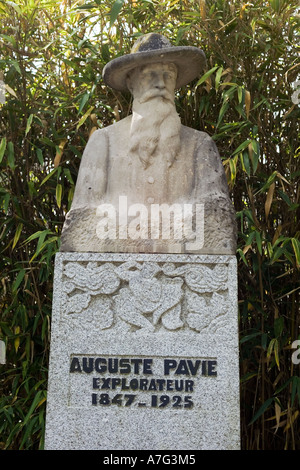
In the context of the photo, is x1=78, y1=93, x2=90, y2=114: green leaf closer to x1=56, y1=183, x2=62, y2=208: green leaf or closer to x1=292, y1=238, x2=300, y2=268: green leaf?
x1=56, y1=183, x2=62, y2=208: green leaf

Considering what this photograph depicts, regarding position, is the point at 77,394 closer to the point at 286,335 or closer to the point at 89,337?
the point at 89,337

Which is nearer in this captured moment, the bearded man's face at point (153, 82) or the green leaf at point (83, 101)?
the bearded man's face at point (153, 82)

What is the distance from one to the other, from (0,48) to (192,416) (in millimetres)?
2364

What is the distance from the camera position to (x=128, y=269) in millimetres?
2559

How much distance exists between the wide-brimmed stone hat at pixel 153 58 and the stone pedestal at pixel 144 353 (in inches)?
32.7

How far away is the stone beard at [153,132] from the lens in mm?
2707

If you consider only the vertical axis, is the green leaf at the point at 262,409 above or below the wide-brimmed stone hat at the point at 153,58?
below

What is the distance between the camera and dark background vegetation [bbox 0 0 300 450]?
3387 millimetres

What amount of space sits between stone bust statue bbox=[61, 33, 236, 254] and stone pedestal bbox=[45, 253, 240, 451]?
0.08 m

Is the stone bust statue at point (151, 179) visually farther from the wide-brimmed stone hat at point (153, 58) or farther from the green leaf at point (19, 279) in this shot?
the green leaf at point (19, 279)

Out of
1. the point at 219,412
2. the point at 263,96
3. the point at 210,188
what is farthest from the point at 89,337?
the point at 263,96

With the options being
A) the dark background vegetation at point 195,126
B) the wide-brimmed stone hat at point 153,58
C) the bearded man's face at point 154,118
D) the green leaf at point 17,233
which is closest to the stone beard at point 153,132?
the bearded man's face at point 154,118

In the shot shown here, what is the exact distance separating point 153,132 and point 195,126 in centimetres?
103

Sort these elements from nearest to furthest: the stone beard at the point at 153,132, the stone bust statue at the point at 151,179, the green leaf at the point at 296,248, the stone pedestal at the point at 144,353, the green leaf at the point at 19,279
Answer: the stone pedestal at the point at 144,353, the stone bust statue at the point at 151,179, the stone beard at the point at 153,132, the green leaf at the point at 296,248, the green leaf at the point at 19,279
